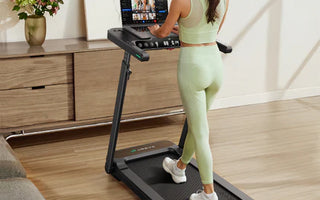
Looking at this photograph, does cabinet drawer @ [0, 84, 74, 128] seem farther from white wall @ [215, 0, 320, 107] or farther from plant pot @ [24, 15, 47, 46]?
white wall @ [215, 0, 320, 107]

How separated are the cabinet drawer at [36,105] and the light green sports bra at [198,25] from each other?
1.40m

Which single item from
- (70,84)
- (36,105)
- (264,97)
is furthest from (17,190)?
(264,97)

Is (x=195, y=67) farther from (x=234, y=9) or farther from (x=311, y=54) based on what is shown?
(x=311, y=54)

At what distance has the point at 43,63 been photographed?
3666mm

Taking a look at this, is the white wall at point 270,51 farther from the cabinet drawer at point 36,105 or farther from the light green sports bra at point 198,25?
the light green sports bra at point 198,25

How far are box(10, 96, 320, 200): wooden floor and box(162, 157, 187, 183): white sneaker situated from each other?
29 cm

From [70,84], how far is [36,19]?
545 mm

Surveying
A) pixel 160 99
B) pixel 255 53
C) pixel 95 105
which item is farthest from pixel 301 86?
pixel 95 105

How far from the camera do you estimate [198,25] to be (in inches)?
104

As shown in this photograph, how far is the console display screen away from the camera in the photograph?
376 cm

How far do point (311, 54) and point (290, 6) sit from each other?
58 centimetres

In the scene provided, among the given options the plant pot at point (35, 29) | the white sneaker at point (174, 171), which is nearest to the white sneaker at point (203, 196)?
the white sneaker at point (174, 171)

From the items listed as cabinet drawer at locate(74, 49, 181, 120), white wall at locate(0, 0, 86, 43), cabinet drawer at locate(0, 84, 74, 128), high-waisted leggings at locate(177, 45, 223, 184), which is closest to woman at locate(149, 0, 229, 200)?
high-waisted leggings at locate(177, 45, 223, 184)

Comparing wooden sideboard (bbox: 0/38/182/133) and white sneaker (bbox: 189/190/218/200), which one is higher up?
wooden sideboard (bbox: 0/38/182/133)
